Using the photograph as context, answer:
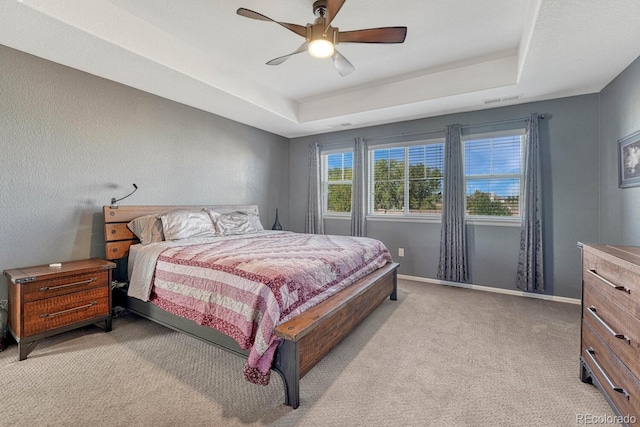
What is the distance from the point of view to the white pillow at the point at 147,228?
2.98 metres

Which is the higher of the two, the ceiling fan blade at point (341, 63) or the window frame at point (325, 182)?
the ceiling fan blade at point (341, 63)

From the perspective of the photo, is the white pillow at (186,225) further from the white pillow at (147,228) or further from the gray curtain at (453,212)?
the gray curtain at (453,212)

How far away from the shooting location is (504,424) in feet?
5.01

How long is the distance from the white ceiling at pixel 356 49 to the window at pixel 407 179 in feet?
2.23

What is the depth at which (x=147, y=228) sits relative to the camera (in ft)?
9.89

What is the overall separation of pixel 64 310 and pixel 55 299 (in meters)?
0.12

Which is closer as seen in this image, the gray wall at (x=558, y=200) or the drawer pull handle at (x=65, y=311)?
the drawer pull handle at (x=65, y=311)

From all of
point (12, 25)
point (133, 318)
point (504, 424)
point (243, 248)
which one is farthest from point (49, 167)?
point (504, 424)

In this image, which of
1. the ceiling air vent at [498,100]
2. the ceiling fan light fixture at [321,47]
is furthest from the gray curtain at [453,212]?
the ceiling fan light fixture at [321,47]

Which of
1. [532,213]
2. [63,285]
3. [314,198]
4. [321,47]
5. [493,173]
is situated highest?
[321,47]

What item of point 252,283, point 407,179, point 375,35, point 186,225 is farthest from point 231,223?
point 407,179

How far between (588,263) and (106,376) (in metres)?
3.22

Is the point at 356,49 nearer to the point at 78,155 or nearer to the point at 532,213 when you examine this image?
the point at 532,213

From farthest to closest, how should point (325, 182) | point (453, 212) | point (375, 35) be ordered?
point (325, 182)
point (453, 212)
point (375, 35)
